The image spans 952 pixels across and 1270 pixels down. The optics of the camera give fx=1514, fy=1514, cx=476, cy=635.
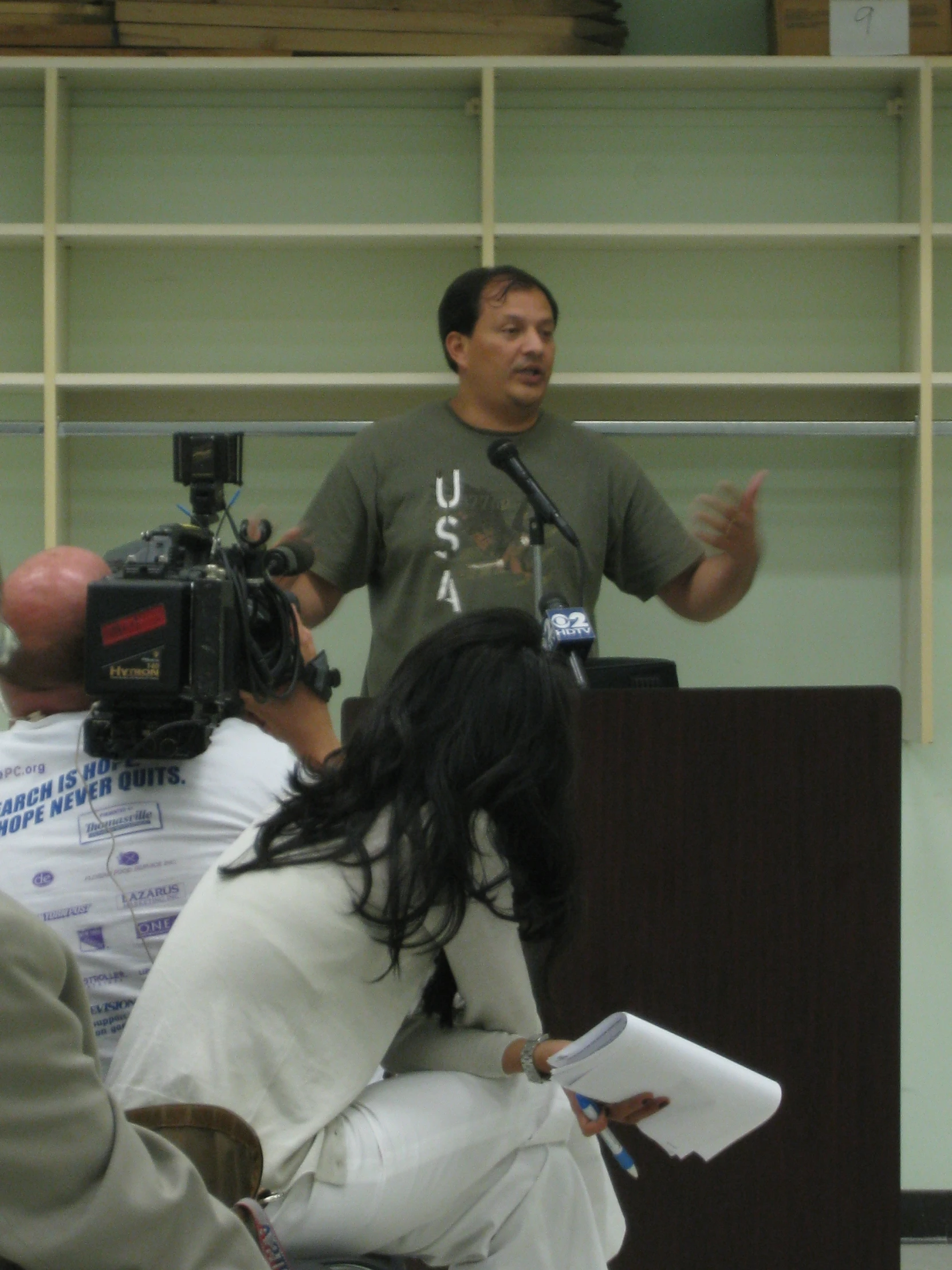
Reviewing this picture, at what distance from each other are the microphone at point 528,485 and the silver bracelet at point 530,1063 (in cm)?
81

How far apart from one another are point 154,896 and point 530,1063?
438mm

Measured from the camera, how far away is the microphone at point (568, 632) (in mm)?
2061

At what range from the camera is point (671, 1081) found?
1516 mm

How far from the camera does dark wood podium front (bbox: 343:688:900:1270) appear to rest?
210 centimetres

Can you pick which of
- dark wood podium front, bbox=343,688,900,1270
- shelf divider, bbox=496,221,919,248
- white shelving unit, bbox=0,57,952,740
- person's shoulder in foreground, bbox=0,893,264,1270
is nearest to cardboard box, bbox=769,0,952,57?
white shelving unit, bbox=0,57,952,740

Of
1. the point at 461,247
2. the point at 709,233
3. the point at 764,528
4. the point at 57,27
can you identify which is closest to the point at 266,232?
the point at 461,247

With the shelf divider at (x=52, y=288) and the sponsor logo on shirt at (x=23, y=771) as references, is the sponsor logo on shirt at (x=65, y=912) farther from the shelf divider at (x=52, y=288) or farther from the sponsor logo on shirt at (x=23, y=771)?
the shelf divider at (x=52, y=288)

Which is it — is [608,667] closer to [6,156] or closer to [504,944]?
[504,944]

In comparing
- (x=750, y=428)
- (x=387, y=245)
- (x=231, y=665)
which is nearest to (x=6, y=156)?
(x=387, y=245)

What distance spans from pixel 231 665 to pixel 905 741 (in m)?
2.04

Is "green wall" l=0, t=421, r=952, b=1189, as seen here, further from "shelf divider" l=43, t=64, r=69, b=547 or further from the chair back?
the chair back

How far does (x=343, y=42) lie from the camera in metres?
3.13

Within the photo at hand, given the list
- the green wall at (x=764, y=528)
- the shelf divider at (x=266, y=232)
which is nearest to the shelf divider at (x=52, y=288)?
A: the shelf divider at (x=266, y=232)

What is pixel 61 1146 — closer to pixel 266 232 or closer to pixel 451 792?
pixel 451 792
